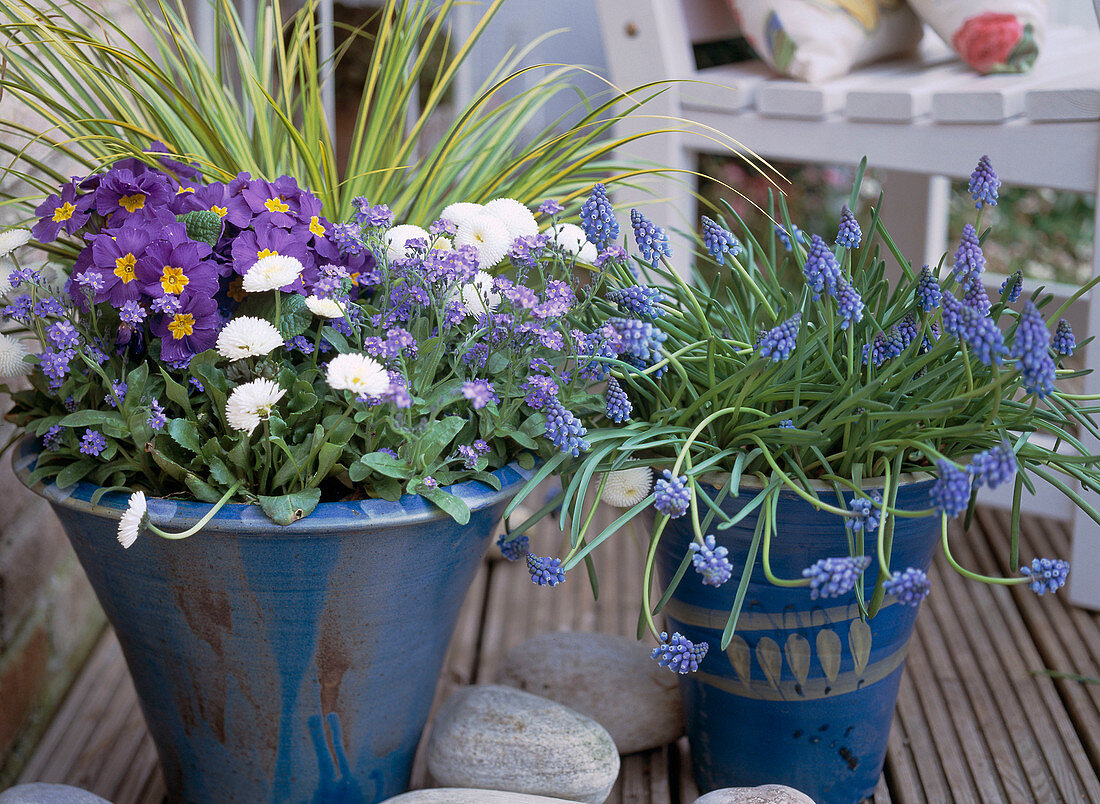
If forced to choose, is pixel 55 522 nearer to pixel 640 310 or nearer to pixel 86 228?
pixel 86 228

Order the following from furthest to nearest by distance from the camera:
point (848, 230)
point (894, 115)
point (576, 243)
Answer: point (894, 115), point (576, 243), point (848, 230)

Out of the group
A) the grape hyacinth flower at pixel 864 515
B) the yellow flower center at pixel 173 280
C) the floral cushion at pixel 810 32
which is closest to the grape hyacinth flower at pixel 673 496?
the grape hyacinth flower at pixel 864 515

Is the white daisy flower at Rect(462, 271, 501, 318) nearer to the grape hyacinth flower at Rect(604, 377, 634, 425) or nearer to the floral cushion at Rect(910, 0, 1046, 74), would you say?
the grape hyacinth flower at Rect(604, 377, 634, 425)

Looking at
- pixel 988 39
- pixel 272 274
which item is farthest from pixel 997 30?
pixel 272 274

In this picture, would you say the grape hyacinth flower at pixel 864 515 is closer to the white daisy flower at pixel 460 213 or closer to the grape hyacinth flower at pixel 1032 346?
the grape hyacinth flower at pixel 1032 346

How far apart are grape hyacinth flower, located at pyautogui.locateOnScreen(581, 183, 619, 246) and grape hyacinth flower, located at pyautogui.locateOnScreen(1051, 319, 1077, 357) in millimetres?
426

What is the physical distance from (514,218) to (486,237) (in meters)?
0.04

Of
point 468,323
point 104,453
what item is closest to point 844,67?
point 468,323

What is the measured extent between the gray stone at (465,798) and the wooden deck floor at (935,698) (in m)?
0.18

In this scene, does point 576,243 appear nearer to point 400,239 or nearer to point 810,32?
point 400,239

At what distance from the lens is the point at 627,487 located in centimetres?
94

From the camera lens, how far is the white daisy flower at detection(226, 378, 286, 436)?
83 centimetres

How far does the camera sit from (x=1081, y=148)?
1363mm

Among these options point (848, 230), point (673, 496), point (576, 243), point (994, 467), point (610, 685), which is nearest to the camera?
point (994, 467)
